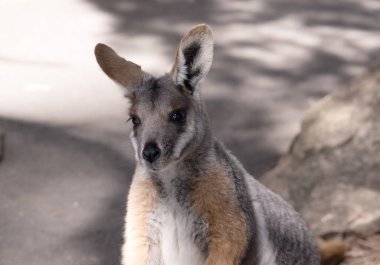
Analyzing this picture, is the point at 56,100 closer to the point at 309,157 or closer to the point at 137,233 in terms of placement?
Result: the point at 309,157

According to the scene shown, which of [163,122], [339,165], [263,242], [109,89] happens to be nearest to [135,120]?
[163,122]

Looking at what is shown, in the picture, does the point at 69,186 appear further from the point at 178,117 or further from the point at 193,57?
the point at 193,57

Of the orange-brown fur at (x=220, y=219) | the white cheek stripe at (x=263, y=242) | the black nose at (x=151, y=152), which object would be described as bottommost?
the white cheek stripe at (x=263, y=242)

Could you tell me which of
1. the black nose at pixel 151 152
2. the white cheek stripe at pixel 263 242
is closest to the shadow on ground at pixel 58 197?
the white cheek stripe at pixel 263 242

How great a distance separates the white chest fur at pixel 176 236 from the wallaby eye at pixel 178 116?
1.13ft

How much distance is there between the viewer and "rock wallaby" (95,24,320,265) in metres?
3.22

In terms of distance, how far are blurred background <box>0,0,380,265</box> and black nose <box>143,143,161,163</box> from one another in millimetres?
486

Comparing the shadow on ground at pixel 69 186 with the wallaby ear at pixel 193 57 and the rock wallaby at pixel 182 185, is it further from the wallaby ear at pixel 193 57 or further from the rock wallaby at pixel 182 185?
the wallaby ear at pixel 193 57

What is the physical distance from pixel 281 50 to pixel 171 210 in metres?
4.50

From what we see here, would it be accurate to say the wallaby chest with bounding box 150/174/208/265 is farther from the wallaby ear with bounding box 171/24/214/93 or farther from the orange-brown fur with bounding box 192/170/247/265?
the wallaby ear with bounding box 171/24/214/93

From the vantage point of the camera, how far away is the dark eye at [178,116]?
10.6 ft

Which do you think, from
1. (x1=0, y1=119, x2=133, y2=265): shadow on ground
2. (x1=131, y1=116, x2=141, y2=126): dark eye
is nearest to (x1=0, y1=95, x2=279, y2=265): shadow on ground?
(x1=0, y1=119, x2=133, y2=265): shadow on ground

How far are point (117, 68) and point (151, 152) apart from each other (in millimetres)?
477

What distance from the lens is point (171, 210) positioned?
10.9ft
